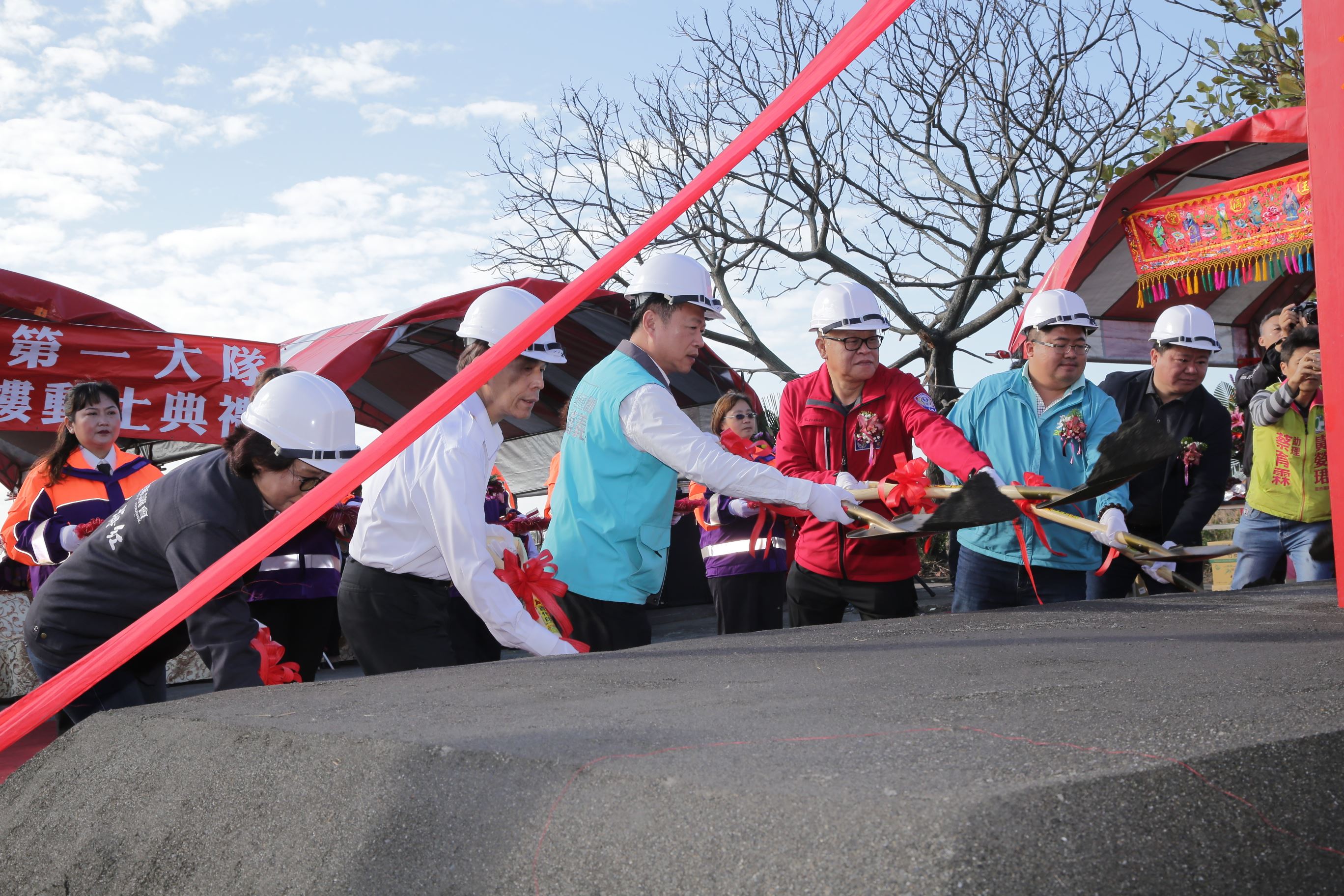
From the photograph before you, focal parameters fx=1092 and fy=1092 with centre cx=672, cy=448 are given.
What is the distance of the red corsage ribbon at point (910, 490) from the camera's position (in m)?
3.01

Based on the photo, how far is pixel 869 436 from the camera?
3.48m

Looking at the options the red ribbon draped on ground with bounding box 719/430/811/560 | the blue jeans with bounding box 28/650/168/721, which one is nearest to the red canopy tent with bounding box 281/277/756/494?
the red ribbon draped on ground with bounding box 719/430/811/560

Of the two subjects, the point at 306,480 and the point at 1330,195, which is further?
the point at 306,480

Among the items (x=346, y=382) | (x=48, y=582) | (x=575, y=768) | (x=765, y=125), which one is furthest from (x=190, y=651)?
(x=575, y=768)

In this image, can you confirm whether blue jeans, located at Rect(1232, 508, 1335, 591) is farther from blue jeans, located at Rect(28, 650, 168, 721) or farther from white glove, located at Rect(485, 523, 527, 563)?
blue jeans, located at Rect(28, 650, 168, 721)

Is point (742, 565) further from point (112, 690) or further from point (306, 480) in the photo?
point (112, 690)

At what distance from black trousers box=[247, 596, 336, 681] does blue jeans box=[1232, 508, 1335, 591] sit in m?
3.38

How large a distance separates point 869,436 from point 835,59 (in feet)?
5.16

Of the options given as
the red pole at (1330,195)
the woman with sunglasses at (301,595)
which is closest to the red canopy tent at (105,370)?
the woman with sunglasses at (301,595)

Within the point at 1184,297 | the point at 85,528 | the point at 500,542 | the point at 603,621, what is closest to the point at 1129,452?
the point at 603,621

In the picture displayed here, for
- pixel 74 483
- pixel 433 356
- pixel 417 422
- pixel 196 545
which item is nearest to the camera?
pixel 417 422

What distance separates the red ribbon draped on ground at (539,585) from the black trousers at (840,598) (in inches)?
31.6

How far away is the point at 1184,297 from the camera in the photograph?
22.4 ft

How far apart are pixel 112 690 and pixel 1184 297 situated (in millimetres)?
6393
